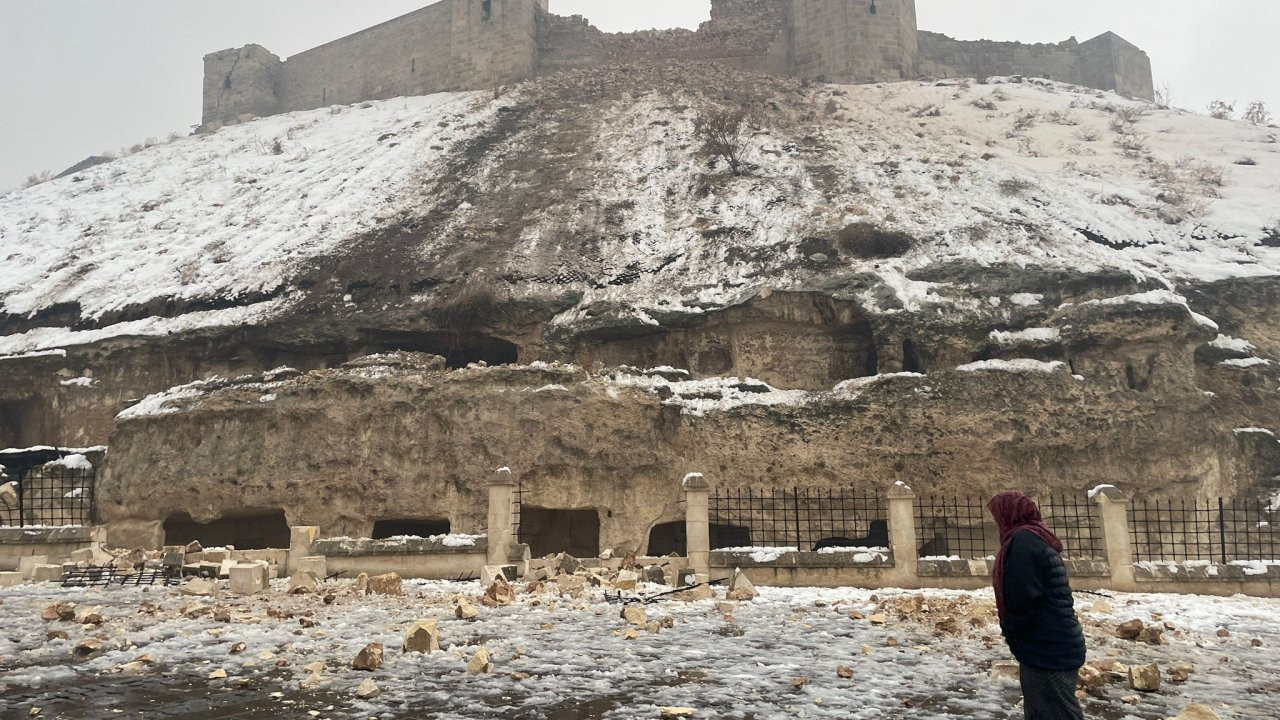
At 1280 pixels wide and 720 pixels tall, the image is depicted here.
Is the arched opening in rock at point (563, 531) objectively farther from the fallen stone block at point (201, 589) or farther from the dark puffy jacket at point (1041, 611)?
the dark puffy jacket at point (1041, 611)

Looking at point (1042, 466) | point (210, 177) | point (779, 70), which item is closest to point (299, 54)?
point (210, 177)

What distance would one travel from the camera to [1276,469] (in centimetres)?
2144

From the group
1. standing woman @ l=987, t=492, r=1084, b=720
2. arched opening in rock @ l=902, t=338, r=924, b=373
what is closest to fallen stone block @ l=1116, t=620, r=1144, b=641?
standing woman @ l=987, t=492, r=1084, b=720

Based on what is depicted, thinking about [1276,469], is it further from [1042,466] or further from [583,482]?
[583,482]

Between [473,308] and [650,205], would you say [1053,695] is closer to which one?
[473,308]

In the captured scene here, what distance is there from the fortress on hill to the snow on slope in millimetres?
2312

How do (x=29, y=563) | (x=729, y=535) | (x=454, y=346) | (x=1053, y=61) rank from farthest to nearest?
(x=1053, y=61)
(x=454, y=346)
(x=729, y=535)
(x=29, y=563)

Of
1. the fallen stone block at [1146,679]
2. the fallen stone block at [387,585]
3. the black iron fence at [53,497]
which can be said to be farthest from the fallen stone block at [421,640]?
the black iron fence at [53,497]

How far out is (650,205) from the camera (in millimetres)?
28922

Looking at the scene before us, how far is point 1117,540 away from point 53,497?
2390 cm

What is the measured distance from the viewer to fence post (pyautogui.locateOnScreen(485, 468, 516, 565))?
15.3 m

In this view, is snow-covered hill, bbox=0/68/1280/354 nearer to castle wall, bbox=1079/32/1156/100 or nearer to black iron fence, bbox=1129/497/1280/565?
castle wall, bbox=1079/32/1156/100

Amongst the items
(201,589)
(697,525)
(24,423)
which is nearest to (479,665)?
(697,525)

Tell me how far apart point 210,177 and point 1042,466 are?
119ft
